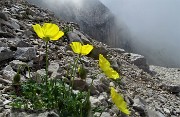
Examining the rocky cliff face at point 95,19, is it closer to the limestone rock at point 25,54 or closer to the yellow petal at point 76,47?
the limestone rock at point 25,54

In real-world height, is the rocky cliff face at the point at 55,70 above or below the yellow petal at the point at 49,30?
below

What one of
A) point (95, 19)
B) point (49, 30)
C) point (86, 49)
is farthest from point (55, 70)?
point (95, 19)

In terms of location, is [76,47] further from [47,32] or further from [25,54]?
[25,54]

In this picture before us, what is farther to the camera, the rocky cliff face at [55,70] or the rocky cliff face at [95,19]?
the rocky cliff face at [95,19]

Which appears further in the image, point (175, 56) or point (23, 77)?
point (175, 56)

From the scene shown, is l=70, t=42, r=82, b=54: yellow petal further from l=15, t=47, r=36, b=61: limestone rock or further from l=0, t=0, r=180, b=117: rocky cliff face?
l=15, t=47, r=36, b=61: limestone rock

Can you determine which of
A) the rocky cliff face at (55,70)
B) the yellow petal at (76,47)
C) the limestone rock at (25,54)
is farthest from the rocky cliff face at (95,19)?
the yellow petal at (76,47)

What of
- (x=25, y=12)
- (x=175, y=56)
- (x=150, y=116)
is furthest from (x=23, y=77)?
(x=175, y=56)

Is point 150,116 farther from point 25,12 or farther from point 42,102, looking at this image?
point 25,12
